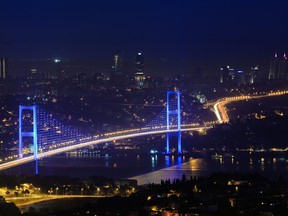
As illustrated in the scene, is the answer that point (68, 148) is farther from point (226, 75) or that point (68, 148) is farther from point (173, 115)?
point (226, 75)

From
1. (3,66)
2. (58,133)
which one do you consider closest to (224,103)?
(3,66)

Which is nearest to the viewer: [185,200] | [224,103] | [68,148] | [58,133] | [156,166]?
[185,200]

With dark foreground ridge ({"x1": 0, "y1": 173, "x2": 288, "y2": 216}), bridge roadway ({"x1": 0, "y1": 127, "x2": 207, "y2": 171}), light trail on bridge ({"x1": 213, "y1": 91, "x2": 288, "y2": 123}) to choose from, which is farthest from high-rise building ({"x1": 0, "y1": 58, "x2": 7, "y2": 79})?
dark foreground ridge ({"x1": 0, "y1": 173, "x2": 288, "y2": 216})

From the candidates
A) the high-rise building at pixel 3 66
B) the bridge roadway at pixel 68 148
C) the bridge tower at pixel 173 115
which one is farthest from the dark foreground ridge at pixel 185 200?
the high-rise building at pixel 3 66

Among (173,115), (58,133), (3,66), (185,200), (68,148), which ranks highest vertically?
(3,66)

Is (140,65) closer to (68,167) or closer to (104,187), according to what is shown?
(68,167)

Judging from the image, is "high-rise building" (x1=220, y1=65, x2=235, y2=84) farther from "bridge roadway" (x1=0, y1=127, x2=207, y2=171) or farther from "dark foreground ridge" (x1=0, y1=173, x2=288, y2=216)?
"dark foreground ridge" (x1=0, y1=173, x2=288, y2=216)

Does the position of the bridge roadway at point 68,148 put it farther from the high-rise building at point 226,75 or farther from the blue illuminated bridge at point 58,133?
the high-rise building at point 226,75

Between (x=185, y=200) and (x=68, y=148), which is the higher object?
(x=68, y=148)

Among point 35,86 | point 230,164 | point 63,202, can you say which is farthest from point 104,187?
point 35,86
